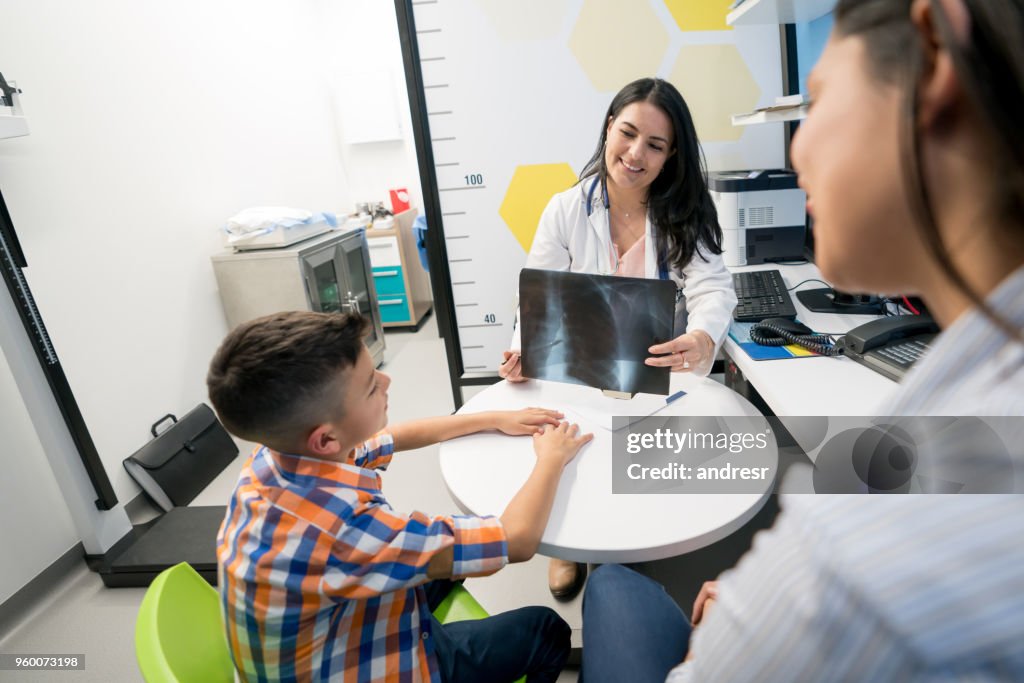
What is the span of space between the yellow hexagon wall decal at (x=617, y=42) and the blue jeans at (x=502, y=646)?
1795 mm

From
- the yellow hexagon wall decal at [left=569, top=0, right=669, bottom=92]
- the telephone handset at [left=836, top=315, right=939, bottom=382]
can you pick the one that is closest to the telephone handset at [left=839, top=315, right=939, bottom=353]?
the telephone handset at [left=836, top=315, right=939, bottom=382]

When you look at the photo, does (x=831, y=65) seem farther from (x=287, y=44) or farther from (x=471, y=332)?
(x=287, y=44)

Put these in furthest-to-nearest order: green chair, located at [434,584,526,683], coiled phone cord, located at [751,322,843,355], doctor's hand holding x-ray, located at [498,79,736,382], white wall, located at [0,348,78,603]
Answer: white wall, located at [0,348,78,603] < doctor's hand holding x-ray, located at [498,79,736,382] < coiled phone cord, located at [751,322,843,355] < green chair, located at [434,584,526,683]

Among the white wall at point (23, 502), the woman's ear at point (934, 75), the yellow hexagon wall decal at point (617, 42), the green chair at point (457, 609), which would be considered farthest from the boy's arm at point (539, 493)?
the white wall at point (23, 502)

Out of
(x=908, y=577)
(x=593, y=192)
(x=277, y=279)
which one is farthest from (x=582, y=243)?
(x=277, y=279)

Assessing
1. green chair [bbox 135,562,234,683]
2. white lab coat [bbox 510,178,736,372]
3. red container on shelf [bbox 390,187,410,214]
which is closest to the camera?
green chair [bbox 135,562,234,683]

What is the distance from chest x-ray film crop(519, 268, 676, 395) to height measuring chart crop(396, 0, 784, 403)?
1058 mm

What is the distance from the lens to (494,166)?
2.13 meters

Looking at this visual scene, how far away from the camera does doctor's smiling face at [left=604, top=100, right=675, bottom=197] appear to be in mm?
1562

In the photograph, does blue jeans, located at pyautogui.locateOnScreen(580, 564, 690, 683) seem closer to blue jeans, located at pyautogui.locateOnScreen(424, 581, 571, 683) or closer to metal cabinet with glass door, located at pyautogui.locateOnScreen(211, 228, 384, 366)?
blue jeans, located at pyautogui.locateOnScreen(424, 581, 571, 683)

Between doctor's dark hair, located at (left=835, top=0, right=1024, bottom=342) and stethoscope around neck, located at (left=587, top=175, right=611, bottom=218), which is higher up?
doctor's dark hair, located at (left=835, top=0, right=1024, bottom=342)

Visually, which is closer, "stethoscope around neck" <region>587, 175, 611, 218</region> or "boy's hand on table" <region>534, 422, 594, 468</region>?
"boy's hand on table" <region>534, 422, 594, 468</region>

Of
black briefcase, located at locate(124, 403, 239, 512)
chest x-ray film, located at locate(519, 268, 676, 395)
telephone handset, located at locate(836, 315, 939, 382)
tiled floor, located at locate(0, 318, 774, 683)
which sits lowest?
tiled floor, located at locate(0, 318, 774, 683)

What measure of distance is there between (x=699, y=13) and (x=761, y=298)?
1105 mm
